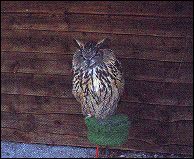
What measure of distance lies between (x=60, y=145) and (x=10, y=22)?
1.45 metres

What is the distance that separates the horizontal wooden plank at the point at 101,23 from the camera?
359 cm

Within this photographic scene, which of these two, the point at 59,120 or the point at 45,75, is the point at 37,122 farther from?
the point at 45,75

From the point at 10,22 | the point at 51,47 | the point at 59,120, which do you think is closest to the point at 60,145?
the point at 59,120

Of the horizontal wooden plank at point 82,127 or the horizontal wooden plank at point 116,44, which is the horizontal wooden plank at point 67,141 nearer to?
the horizontal wooden plank at point 82,127

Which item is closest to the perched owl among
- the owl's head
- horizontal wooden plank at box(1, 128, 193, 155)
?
the owl's head

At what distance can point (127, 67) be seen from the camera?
12.6 feet

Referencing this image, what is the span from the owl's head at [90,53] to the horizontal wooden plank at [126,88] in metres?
0.72

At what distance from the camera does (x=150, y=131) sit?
4.15 metres

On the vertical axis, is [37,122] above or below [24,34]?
below

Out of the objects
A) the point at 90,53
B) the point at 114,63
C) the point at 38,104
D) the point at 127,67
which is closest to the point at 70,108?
the point at 38,104

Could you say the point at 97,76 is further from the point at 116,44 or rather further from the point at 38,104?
the point at 38,104

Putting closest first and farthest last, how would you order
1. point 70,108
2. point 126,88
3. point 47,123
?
point 126,88
point 70,108
point 47,123

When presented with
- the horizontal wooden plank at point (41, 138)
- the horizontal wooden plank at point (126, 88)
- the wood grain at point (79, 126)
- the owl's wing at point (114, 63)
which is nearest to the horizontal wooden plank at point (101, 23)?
the owl's wing at point (114, 63)

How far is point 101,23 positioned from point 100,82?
0.61 m
